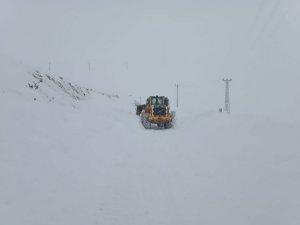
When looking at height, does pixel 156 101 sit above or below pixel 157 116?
above

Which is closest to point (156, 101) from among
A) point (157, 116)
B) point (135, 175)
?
point (157, 116)

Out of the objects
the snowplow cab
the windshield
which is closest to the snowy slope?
the snowplow cab

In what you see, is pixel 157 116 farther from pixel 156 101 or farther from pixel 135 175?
pixel 135 175

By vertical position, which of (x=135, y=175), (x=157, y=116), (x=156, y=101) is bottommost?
(x=135, y=175)

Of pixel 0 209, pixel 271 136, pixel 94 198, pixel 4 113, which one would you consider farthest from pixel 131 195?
pixel 271 136

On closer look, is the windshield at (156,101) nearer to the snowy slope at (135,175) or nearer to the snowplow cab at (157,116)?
the snowplow cab at (157,116)

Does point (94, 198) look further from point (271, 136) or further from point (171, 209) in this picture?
point (271, 136)

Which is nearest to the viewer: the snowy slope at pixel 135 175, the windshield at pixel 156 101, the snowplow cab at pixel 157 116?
A: the snowy slope at pixel 135 175

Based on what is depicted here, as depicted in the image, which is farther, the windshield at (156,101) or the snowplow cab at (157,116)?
the windshield at (156,101)

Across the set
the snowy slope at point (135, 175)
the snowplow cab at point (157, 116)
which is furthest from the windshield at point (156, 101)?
the snowy slope at point (135, 175)

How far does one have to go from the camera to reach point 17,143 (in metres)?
16.3

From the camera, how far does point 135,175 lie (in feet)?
53.1

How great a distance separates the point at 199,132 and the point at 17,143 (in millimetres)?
15697

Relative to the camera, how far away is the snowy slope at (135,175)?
1185 centimetres
